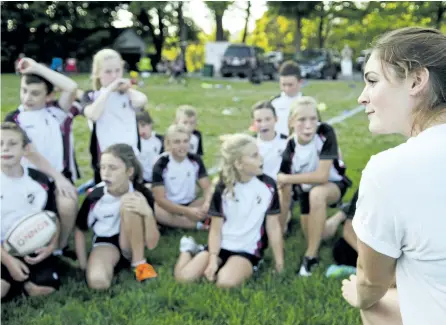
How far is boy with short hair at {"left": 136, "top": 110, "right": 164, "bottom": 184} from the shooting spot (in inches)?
245

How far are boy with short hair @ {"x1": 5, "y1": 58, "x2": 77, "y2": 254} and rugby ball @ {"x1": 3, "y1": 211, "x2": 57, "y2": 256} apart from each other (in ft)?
1.53

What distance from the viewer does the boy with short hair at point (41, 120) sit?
452 centimetres

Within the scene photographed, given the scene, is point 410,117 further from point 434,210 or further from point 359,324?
point 359,324

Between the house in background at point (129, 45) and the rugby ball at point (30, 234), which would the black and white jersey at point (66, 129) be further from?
the house in background at point (129, 45)

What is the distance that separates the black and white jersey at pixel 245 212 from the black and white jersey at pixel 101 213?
78 cm

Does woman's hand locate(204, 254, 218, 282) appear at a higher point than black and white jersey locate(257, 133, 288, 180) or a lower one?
lower

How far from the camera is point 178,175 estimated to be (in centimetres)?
556

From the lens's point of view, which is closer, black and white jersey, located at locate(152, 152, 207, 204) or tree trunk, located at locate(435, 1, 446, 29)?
black and white jersey, located at locate(152, 152, 207, 204)

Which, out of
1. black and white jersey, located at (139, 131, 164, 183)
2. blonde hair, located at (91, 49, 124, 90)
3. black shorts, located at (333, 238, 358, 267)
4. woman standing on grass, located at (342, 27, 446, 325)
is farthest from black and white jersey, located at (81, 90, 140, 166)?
woman standing on grass, located at (342, 27, 446, 325)

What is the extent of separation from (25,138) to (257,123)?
7.26ft

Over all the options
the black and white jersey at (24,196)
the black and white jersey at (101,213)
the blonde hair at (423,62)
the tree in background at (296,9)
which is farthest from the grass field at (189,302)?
the tree in background at (296,9)

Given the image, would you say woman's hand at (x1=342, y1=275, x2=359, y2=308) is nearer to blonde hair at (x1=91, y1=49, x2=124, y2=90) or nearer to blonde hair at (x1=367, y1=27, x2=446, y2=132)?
blonde hair at (x1=367, y1=27, x2=446, y2=132)

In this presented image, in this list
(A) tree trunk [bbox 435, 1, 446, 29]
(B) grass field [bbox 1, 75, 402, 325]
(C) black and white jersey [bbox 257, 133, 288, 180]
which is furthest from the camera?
(A) tree trunk [bbox 435, 1, 446, 29]

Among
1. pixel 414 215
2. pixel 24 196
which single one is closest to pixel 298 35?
pixel 24 196
